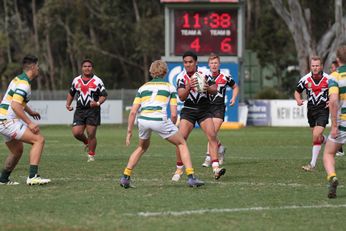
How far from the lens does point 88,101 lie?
62.2ft

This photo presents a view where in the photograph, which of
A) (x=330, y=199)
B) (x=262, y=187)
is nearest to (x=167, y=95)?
(x=262, y=187)

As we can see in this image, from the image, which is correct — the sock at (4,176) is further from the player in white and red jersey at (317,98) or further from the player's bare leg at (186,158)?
the player in white and red jersey at (317,98)

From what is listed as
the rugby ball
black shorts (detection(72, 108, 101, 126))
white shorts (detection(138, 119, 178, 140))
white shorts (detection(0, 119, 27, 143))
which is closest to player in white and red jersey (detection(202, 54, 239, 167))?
the rugby ball

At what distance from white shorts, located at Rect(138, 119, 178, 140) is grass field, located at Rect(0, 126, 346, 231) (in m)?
0.78

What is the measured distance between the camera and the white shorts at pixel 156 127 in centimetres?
1254

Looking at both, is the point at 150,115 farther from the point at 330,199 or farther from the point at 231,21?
the point at 231,21

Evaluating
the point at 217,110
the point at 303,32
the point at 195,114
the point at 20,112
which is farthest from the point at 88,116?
the point at 303,32

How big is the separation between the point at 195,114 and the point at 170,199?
369cm

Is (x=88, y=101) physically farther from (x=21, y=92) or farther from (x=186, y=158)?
(x=186, y=158)

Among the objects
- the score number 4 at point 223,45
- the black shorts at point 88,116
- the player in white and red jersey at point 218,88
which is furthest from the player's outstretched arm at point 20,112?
the score number 4 at point 223,45

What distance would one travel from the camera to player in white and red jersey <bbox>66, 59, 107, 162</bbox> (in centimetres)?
1883

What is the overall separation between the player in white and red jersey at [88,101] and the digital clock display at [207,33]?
Answer: 1611cm

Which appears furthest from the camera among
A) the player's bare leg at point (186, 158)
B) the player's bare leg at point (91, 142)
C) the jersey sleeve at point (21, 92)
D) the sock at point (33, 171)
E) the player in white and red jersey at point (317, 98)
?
the player's bare leg at point (91, 142)

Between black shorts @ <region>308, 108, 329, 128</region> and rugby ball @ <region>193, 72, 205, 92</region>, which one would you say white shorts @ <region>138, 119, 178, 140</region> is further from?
black shorts @ <region>308, 108, 329, 128</region>
